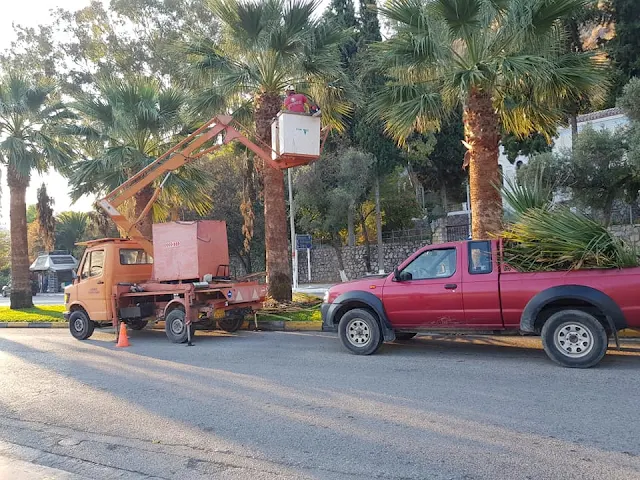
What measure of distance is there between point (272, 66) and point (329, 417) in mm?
11350

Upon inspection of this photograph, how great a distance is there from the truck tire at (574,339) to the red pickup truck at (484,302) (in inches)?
0.5

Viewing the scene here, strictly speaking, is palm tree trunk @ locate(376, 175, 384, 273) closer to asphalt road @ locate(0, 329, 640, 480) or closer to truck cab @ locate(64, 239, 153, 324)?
truck cab @ locate(64, 239, 153, 324)

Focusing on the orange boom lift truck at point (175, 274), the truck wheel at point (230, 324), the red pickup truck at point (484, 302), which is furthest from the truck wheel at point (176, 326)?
the red pickup truck at point (484, 302)

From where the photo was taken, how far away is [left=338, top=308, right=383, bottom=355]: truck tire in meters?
8.82

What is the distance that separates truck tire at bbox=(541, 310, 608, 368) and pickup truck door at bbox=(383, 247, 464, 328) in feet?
4.26

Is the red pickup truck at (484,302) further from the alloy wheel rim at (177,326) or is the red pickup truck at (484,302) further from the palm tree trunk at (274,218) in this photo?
the palm tree trunk at (274,218)

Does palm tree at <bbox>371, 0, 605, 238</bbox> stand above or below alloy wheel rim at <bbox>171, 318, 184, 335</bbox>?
above

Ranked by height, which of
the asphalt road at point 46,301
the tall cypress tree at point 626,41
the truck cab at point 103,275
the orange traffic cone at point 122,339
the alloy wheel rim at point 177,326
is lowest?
the asphalt road at point 46,301

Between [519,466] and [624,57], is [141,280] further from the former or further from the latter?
[624,57]

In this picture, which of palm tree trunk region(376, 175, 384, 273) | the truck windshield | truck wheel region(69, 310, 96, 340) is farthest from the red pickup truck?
palm tree trunk region(376, 175, 384, 273)

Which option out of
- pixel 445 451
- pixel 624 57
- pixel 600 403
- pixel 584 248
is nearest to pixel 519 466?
pixel 445 451

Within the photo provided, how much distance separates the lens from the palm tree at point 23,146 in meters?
19.2

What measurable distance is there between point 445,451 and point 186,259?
27.6 ft

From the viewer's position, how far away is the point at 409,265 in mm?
8812
